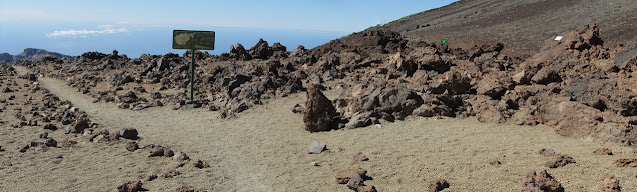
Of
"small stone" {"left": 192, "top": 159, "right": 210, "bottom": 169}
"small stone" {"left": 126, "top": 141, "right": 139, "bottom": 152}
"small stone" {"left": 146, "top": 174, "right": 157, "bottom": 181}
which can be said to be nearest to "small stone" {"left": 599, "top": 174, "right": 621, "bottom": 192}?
"small stone" {"left": 192, "top": 159, "right": 210, "bottom": 169}

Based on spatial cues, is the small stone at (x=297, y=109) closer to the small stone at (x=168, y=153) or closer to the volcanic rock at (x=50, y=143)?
the small stone at (x=168, y=153)

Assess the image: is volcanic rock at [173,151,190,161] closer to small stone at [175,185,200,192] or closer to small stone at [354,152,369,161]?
small stone at [175,185,200,192]

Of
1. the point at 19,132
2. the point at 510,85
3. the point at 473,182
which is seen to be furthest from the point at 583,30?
the point at 19,132

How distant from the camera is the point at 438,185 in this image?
271 inches

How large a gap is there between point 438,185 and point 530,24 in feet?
93.4

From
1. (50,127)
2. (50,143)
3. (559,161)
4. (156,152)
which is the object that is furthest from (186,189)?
(50,127)

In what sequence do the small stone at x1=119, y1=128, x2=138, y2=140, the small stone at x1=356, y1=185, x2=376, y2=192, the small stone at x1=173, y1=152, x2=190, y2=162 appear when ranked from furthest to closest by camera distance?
1. the small stone at x1=119, y1=128, x2=138, y2=140
2. the small stone at x1=173, y1=152, x2=190, y2=162
3. the small stone at x1=356, y1=185, x2=376, y2=192

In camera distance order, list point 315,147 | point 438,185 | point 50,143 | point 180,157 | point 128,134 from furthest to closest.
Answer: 1. point 128,134
2. point 50,143
3. point 315,147
4. point 180,157
5. point 438,185

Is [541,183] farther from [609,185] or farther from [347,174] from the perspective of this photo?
[347,174]

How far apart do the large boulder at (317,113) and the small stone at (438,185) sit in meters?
5.07

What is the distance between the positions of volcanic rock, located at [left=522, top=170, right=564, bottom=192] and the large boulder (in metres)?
5.90

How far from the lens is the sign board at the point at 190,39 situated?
17281 mm

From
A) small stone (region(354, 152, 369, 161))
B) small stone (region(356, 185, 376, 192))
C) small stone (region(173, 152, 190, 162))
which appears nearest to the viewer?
small stone (region(356, 185, 376, 192))

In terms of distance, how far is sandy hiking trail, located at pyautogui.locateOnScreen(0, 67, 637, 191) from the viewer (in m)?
7.31
